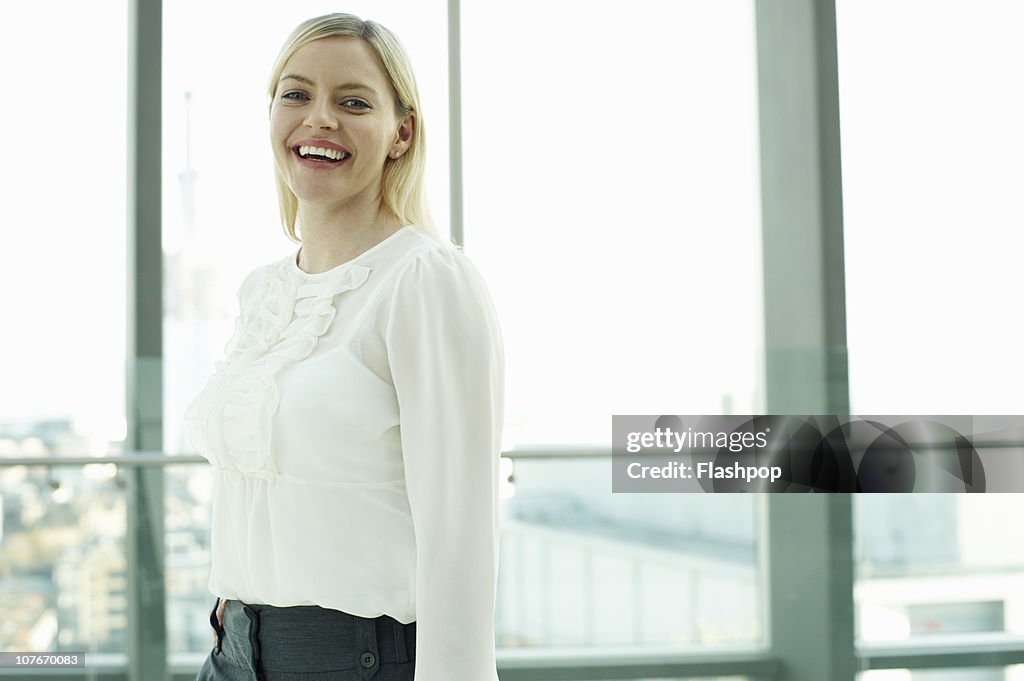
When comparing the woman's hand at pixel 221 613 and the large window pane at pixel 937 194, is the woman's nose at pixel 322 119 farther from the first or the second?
the large window pane at pixel 937 194

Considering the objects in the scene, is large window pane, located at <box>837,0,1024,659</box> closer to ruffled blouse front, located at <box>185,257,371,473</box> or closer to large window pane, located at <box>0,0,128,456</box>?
ruffled blouse front, located at <box>185,257,371,473</box>

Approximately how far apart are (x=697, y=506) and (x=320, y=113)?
1645mm

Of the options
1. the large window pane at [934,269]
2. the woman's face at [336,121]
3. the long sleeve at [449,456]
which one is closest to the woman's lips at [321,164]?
the woman's face at [336,121]

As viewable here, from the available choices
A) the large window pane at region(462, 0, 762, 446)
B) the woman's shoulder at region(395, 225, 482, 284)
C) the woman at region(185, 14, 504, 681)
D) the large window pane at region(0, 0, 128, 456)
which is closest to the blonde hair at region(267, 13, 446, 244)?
the woman at region(185, 14, 504, 681)

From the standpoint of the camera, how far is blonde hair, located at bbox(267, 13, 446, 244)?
3.92 ft

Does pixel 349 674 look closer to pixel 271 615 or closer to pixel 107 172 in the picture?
pixel 271 615

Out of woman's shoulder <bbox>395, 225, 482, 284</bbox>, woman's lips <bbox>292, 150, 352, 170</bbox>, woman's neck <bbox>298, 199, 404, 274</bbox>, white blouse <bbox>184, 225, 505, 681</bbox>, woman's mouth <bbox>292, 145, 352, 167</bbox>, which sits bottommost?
white blouse <bbox>184, 225, 505, 681</bbox>

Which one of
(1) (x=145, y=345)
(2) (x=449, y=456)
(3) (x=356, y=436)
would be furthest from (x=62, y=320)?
(2) (x=449, y=456)

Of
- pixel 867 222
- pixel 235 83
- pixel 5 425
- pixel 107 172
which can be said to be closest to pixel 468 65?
pixel 235 83

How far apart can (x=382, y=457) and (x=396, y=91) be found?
51cm

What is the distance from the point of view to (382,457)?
41.1 inches

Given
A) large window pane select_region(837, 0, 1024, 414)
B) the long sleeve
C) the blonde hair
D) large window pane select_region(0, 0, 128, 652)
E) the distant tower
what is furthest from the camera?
large window pane select_region(837, 0, 1024, 414)

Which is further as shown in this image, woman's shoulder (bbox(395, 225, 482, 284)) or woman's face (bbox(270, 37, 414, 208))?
woman's face (bbox(270, 37, 414, 208))

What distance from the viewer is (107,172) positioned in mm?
2467
